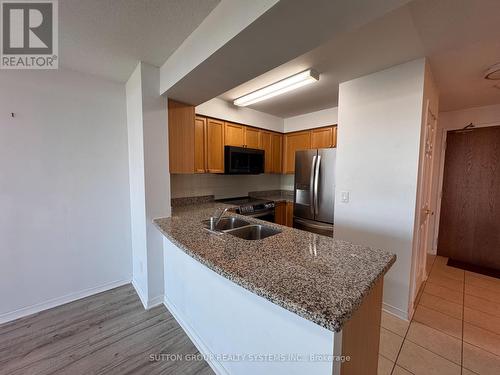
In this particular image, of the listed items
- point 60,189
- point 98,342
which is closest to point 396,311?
point 98,342

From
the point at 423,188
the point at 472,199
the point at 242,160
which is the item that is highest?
the point at 242,160

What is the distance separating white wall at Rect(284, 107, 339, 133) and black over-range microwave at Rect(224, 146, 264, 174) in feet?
2.86

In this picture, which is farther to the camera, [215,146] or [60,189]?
[215,146]

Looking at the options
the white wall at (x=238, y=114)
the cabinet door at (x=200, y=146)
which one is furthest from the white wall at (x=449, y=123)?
the cabinet door at (x=200, y=146)

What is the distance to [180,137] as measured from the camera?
2289 mm

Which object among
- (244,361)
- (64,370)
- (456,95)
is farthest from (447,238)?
(64,370)

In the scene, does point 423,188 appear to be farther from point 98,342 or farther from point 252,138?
point 98,342

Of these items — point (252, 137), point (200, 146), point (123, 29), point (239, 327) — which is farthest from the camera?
point (252, 137)

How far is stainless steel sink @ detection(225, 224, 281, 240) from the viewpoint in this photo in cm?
183

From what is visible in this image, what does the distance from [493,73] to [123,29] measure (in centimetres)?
322

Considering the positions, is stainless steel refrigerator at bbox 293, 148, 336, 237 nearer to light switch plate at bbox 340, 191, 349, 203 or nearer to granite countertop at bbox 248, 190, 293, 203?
light switch plate at bbox 340, 191, 349, 203

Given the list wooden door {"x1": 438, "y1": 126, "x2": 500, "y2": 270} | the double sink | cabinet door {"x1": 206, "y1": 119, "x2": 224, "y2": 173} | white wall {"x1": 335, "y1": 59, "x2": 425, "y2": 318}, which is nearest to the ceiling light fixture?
white wall {"x1": 335, "y1": 59, "x2": 425, "y2": 318}

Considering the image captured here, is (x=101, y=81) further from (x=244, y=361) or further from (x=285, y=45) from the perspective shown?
(x=244, y=361)

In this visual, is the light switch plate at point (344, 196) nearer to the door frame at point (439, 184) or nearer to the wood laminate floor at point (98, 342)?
the wood laminate floor at point (98, 342)
